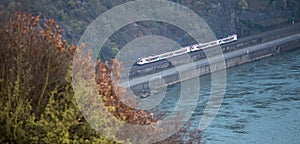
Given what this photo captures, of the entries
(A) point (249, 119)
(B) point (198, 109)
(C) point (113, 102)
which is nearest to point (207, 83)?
(B) point (198, 109)

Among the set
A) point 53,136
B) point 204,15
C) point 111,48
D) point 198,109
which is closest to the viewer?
point 53,136

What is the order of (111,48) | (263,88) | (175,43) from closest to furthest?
(263,88) → (111,48) → (175,43)

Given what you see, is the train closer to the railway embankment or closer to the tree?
the railway embankment

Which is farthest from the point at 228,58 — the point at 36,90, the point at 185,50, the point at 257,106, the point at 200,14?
the point at 36,90

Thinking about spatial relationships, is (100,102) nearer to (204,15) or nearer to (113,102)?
(113,102)

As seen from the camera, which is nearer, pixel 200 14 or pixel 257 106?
pixel 257 106

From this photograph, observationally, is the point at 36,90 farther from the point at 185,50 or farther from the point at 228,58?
the point at 185,50

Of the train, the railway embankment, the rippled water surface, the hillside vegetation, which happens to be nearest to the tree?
the rippled water surface

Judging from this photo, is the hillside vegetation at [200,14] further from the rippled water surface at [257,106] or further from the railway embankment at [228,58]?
the rippled water surface at [257,106]
